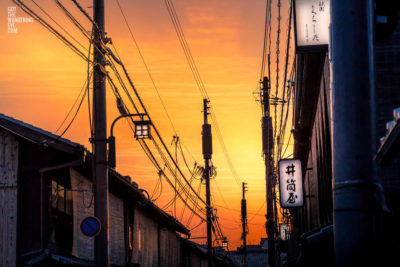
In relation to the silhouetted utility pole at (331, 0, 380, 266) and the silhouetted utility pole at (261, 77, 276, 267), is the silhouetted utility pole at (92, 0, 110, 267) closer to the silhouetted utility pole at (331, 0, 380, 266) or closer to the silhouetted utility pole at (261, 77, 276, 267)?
the silhouetted utility pole at (331, 0, 380, 266)

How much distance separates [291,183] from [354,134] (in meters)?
22.9

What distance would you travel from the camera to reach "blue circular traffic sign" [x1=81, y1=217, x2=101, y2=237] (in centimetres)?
1552

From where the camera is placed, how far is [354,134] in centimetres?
503

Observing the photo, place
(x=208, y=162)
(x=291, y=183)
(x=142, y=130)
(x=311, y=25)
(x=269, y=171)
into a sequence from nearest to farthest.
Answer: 1. (x=311, y=25)
2. (x=142, y=130)
3. (x=291, y=183)
4. (x=269, y=171)
5. (x=208, y=162)

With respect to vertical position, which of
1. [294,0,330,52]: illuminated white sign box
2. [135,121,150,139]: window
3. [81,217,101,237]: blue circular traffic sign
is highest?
[294,0,330,52]: illuminated white sign box

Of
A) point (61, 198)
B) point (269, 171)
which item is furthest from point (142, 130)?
point (269, 171)

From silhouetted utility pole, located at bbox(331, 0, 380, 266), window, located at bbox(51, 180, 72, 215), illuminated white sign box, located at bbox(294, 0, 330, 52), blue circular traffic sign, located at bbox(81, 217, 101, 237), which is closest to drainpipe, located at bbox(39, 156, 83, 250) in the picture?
window, located at bbox(51, 180, 72, 215)

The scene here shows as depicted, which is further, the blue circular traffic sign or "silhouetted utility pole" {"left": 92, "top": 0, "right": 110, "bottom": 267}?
"silhouetted utility pole" {"left": 92, "top": 0, "right": 110, "bottom": 267}

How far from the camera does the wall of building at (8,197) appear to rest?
1836 centimetres

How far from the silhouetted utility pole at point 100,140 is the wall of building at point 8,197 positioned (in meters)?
4.18

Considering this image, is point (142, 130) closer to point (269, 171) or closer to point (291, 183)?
point (291, 183)

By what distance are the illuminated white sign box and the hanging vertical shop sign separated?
11.2 metres

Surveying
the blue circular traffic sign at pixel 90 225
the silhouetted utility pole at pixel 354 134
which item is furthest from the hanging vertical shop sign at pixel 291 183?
the silhouetted utility pole at pixel 354 134

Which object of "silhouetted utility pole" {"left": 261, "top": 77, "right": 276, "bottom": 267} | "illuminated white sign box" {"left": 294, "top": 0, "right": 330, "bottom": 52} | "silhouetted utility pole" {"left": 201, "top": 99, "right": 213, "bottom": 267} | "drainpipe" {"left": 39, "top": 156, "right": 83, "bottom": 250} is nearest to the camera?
"illuminated white sign box" {"left": 294, "top": 0, "right": 330, "bottom": 52}
